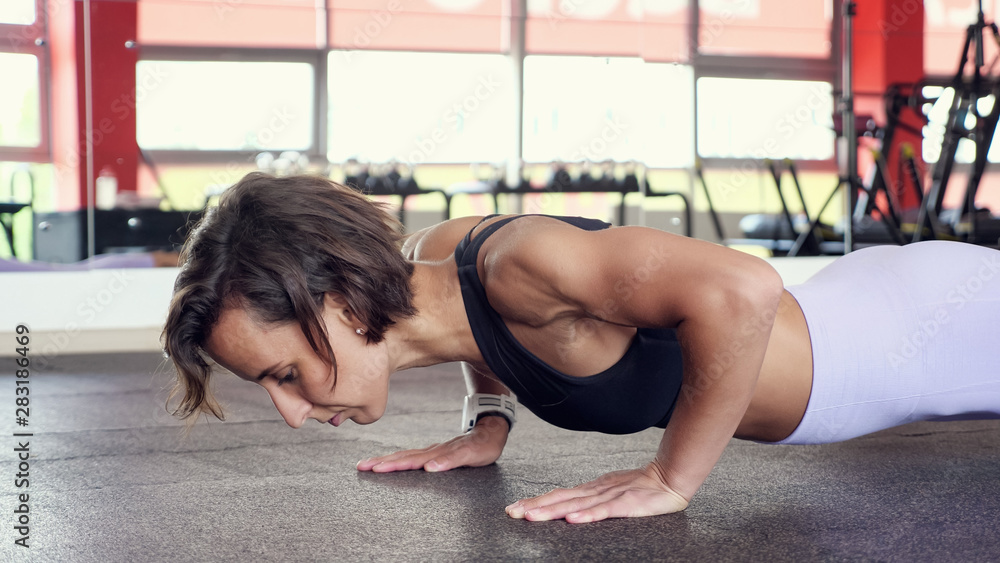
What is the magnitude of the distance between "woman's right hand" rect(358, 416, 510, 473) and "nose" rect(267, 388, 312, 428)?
0.38m

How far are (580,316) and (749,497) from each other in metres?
0.45

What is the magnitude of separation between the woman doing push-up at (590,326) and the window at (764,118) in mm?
2803

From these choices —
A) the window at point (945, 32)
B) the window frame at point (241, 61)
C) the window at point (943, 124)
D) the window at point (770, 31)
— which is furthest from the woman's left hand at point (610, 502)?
the window at point (945, 32)

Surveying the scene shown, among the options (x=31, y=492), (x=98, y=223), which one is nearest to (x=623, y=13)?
(x=98, y=223)

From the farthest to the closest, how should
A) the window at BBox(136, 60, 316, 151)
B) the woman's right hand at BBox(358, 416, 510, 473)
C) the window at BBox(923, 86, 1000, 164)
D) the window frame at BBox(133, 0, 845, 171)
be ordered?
1. the window at BBox(923, 86, 1000, 164)
2. the window frame at BBox(133, 0, 845, 171)
3. the window at BBox(136, 60, 316, 151)
4. the woman's right hand at BBox(358, 416, 510, 473)

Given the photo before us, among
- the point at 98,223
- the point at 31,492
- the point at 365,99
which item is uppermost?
the point at 365,99

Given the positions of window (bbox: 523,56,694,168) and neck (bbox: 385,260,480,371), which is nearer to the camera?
neck (bbox: 385,260,480,371)

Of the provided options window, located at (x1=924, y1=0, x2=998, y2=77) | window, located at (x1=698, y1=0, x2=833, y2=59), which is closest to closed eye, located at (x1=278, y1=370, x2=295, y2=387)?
window, located at (x1=698, y1=0, x2=833, y2=59)

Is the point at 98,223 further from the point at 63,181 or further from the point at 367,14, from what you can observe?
the point at 367,14

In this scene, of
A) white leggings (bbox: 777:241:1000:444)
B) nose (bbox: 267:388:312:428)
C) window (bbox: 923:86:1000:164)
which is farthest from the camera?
window (bbox: 923:86:1000:164)

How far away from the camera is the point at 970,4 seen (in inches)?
171

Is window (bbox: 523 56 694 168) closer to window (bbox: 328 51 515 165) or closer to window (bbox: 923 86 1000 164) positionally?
window (bbox: 328 51 515 165)

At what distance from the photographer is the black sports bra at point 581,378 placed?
Answer: 1133 millimetres

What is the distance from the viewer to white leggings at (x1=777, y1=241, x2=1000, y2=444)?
1.25m
